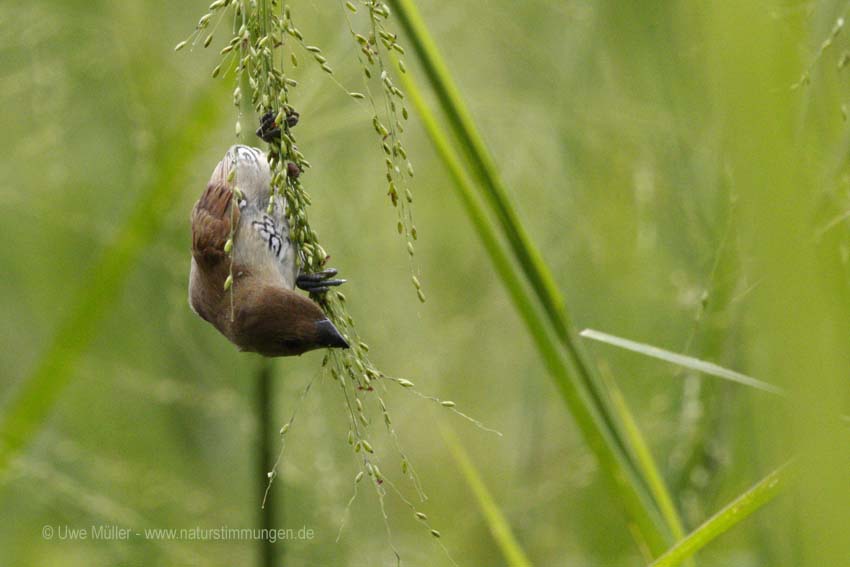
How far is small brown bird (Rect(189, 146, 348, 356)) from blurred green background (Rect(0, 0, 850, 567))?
0.64 ft

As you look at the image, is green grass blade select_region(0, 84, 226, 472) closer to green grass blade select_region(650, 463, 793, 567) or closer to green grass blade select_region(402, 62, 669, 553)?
green grass blade select_region(402, 62, 669, 553)

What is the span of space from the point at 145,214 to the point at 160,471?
1.72 metres

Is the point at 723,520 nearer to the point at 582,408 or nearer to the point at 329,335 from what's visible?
the point at 582,408

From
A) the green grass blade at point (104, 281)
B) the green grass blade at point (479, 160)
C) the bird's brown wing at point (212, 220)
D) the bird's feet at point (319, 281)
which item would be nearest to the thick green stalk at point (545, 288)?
the green grass blade at point (479, 160)

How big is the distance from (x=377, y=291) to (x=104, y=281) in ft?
4.14

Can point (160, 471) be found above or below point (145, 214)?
below

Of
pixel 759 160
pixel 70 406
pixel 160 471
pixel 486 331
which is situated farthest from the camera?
pixel 486 331

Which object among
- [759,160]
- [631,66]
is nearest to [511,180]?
[631,66]

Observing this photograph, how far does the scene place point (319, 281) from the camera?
1328 mm

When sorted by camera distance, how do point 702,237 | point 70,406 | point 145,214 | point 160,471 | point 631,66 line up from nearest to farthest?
point 145,214 → point 702,237 → point 631,66 → point 160,471 → point 70,406

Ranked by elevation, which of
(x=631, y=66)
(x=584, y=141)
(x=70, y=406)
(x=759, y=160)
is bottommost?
(x=70, y=406)

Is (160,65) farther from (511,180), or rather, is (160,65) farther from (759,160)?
(759,160)

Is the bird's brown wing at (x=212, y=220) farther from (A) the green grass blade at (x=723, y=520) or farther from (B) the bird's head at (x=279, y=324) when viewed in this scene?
(A) the green grass blade at (x=723, y=520)

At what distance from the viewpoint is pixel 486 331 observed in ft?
13.2
